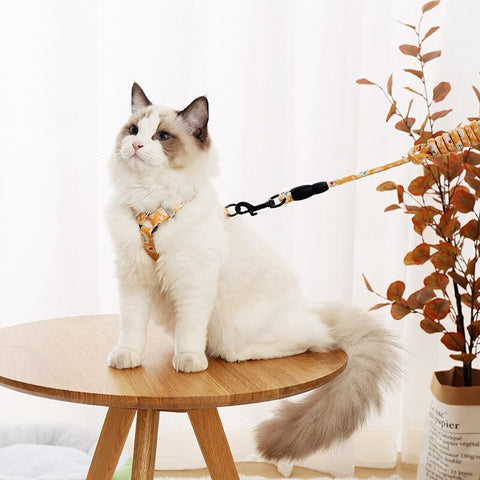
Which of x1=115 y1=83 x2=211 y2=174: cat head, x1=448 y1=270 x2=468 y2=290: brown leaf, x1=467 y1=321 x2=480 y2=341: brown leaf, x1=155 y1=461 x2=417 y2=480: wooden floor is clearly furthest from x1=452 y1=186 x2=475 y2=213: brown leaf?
x1=155 y1=461 x2=417 y2=480: wooden floor

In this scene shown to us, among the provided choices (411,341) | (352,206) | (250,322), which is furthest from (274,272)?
(411,341)

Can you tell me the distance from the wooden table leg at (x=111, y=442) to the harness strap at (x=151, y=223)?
308mm

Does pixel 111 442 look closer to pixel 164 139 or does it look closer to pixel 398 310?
pixel 164 139

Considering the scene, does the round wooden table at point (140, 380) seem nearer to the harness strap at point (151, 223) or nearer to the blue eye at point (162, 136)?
the harness strap at point (151, 223)

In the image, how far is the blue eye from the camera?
107cm

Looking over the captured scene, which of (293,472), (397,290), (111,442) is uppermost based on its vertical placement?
(397,290)

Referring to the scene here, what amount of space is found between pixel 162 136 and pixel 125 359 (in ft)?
1.15

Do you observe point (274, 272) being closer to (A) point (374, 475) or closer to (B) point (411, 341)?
(B) point (411, 341)

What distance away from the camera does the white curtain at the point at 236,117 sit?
6.29 feet

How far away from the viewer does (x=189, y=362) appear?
104 centimetres

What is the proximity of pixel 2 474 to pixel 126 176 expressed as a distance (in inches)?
44.7

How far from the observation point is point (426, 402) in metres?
2.05

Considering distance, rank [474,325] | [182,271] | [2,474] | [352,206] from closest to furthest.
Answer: [182,271] → [474,325] → [2,474] → [352,206]

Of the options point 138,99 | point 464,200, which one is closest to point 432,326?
point 464,200
